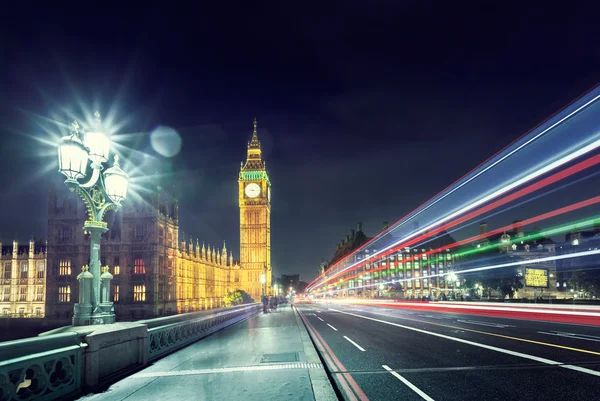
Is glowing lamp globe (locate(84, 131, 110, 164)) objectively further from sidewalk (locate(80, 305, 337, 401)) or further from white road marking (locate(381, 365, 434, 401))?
white road marking (locate(381, 365, 434, 401))

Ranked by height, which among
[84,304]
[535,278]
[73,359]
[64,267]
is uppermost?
[64,267]

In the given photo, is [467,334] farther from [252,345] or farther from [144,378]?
[144,378]

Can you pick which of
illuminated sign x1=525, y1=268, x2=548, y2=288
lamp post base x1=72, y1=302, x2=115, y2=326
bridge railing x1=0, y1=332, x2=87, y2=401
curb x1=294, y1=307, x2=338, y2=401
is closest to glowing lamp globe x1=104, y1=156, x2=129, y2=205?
lamp post base x1=72, y1=302, x2=115, y2=326

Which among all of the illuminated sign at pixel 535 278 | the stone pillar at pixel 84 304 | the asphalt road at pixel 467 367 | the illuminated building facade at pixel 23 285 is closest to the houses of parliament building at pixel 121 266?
the illuminated building facade at pixel 23 285

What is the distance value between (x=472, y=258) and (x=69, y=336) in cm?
10119

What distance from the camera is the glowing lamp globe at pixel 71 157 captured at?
9820mm

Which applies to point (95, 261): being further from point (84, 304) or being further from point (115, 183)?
point (115, 183)

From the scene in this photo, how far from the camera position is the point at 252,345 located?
621 inches

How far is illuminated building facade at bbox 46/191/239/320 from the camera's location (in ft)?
216

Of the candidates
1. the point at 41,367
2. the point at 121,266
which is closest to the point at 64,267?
the point at 121,266

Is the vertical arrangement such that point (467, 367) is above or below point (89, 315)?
below

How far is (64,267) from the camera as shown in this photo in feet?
224

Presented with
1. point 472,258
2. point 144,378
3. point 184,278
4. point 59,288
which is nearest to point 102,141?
point 144,378

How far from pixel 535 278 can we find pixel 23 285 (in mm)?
91273
